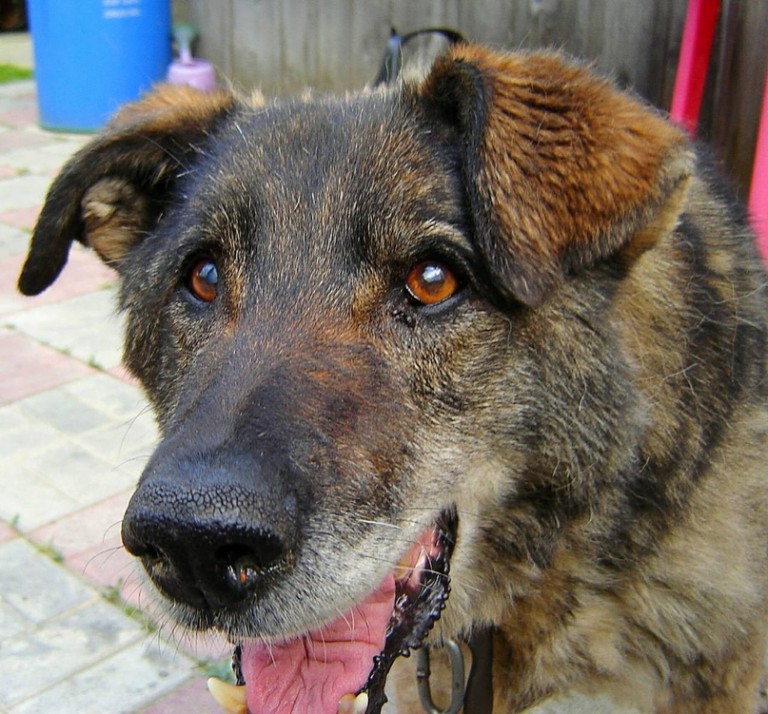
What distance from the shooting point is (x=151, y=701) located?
3615mm

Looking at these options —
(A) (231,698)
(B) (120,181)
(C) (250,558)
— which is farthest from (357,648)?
(B) (120,181)

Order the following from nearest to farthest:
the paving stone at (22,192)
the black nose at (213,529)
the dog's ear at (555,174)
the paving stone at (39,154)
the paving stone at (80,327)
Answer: the black nose at (213,529) < the dog's ear at (555,174) < the paving stone at (80,327) < the paving stone at (22,192) < the paving stone at (39,154)

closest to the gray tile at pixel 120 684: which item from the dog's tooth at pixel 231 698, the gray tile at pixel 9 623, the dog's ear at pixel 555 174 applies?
the gray tile at pixel 9 623

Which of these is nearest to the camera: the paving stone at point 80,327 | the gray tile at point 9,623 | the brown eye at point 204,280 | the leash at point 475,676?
the brown eye at point 204,280

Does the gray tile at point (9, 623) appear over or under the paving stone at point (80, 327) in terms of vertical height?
under

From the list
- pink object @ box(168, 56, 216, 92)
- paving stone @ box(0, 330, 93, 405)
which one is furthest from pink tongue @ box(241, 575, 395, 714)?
pink object @ box(168, 56, 216, 92)

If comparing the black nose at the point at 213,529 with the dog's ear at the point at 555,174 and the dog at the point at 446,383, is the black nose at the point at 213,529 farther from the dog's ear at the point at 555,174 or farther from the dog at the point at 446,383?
the dog's ear at the point at 555,174

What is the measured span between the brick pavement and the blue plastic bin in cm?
252

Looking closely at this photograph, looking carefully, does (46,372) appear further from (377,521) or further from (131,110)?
(377,521)

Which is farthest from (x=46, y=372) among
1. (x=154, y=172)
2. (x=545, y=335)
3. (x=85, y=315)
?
(x=545, y=335)

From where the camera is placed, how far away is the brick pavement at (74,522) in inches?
144

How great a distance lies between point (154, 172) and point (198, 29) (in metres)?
7.29

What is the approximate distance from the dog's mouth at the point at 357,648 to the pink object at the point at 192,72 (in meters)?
7.14

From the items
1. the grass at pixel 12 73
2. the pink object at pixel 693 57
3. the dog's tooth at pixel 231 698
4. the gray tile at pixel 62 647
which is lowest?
the gray tile at pixel 62 647
